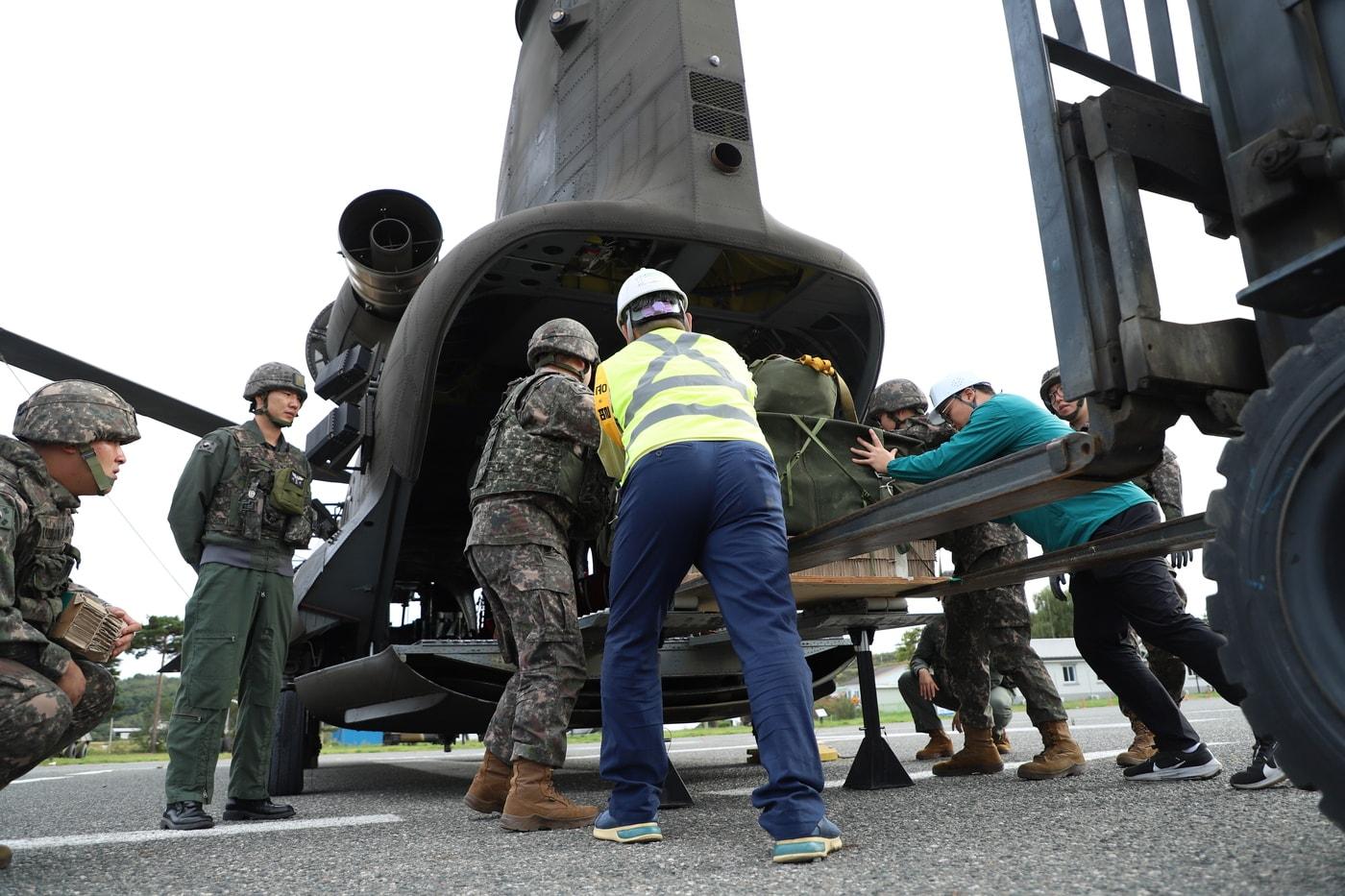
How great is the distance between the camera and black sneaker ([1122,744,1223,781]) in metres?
3.45

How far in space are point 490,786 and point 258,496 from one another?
5.05 ft

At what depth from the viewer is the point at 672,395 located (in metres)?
2.67

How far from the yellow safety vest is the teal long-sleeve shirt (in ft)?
2.26

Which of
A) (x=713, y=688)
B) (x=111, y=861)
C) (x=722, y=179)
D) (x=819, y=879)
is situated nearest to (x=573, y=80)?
(x=722, y=179)

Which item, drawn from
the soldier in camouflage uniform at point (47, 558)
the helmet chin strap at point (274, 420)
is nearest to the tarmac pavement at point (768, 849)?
the soldier in camouflage uniform at point (47, 558)

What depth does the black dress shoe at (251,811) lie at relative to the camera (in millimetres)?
3814

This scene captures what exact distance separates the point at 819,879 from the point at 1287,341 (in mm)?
1413

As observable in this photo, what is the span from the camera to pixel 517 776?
314 cm

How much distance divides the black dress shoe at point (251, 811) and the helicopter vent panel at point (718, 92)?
389cm

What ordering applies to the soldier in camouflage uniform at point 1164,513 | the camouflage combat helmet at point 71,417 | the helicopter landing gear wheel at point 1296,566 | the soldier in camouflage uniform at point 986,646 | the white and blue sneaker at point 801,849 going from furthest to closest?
the soldier in camouflage uniform at point 1164,513, the soldier in camouflage uniform at point 986,646, the camouflage combat helmet at point 71,417, the white and blue sneaker at point 801,849, the helicopter landing gear wheel at point 1296,566

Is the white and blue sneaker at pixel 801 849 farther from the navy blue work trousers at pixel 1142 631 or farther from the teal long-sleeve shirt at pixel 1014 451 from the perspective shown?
the navy blue work trousers at pixel 1142 631

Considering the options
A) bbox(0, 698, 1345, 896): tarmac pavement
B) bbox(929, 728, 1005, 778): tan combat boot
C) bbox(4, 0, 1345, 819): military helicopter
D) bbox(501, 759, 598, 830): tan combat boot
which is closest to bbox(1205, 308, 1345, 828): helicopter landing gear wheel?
bbox(4, 0, 1345, 819): military helicopter

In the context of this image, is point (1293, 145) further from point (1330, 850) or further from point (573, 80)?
point (573, 80)

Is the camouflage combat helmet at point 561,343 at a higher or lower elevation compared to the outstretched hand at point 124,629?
higher
